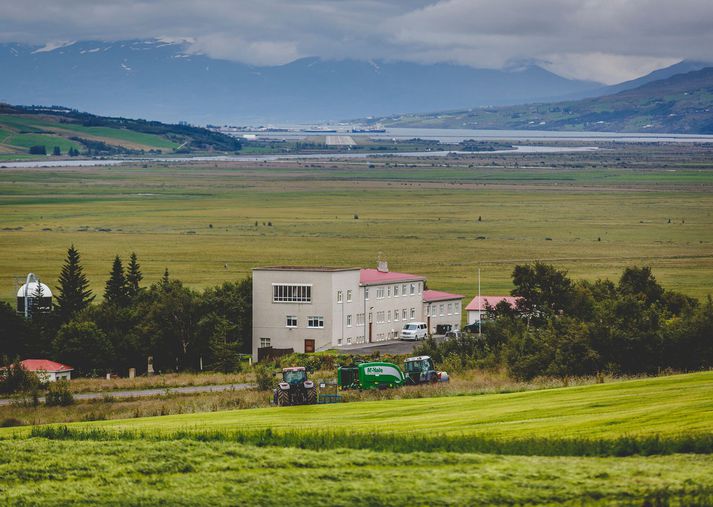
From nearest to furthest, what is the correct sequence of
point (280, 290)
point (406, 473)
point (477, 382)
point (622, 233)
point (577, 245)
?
point (406, 473) → point (477, 382) → point (280, 290) → point (577, 245) → point (622, 233)

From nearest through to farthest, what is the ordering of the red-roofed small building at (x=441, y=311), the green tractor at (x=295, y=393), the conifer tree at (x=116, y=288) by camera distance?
the green tractor at (x=295, y=393) → the conifer tree at (x=116, y=288) → the red-roofed small building at (x=441, y=311)

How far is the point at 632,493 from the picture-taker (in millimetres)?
17656

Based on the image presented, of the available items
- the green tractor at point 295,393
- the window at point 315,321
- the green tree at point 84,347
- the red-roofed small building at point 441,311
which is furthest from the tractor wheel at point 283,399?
the red-roofed small building at point 441,311

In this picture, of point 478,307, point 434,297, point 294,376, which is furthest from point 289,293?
point 294,376

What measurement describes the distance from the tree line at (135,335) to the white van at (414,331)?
792cm

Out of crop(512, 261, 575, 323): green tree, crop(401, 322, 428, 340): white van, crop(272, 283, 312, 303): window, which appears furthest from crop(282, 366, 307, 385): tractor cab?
crop(401, 322, 428, 340): white van

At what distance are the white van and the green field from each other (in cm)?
3474

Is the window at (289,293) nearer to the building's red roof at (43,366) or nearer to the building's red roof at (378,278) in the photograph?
the building's red roof at (378,278)

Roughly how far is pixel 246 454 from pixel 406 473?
10.0ft

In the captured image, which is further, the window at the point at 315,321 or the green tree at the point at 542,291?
the window at the point at 315,321

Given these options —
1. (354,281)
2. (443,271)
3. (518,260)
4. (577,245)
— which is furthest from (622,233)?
(354,281)

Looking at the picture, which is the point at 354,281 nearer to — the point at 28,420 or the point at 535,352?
the point at 535,352

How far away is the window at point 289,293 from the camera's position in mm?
60156

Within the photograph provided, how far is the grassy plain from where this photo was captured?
90562mm
